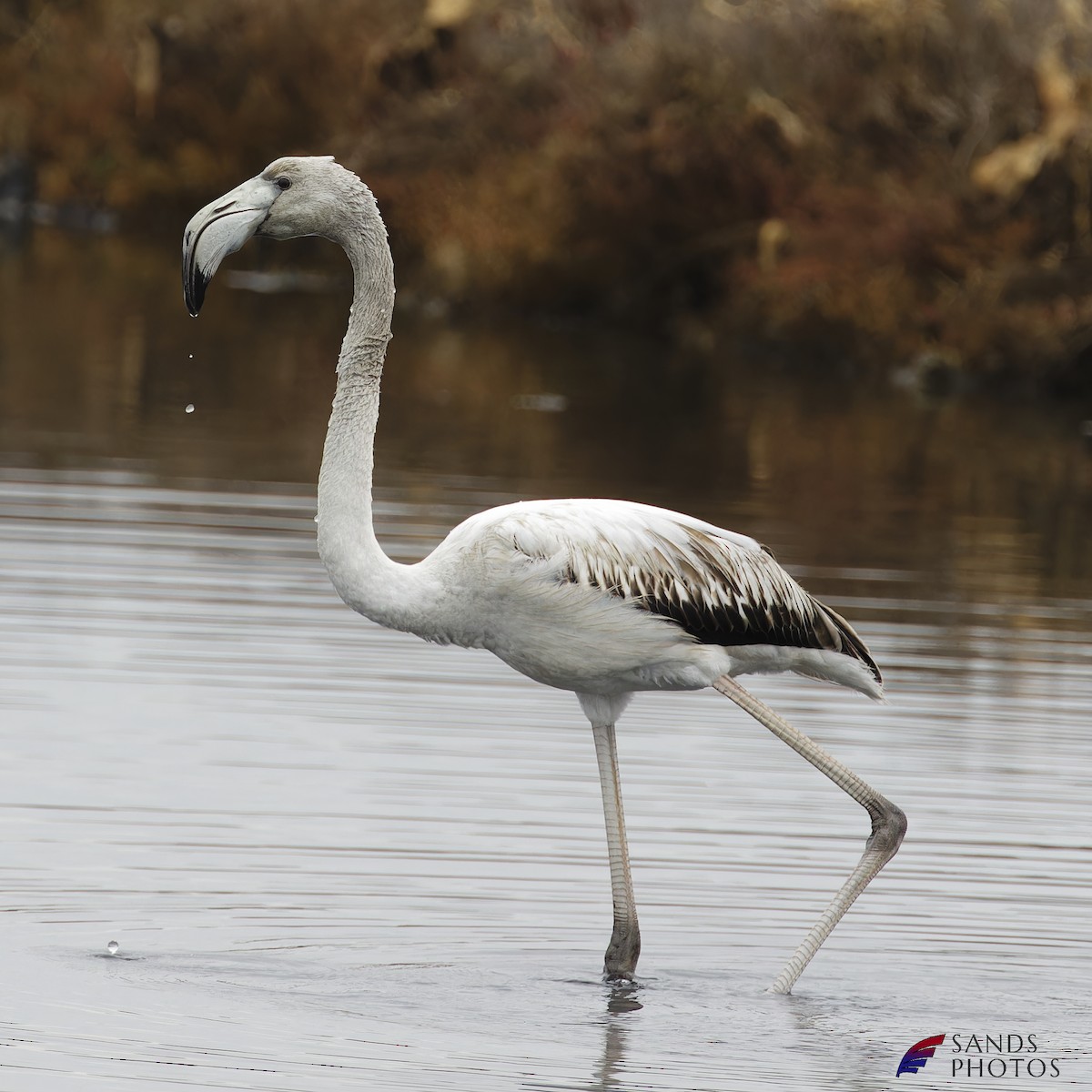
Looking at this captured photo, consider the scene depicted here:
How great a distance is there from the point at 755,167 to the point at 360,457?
2656 cm

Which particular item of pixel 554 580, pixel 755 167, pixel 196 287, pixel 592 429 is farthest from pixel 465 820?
pixel 755 167

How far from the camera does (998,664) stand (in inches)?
444

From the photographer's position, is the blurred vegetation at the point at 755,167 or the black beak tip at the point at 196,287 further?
the blurred vegetation at the point at 755,167

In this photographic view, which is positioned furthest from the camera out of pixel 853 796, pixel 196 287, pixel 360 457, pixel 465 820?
pixel 465 820

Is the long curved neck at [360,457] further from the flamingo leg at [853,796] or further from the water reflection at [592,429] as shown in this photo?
the water reflection at [592,429]

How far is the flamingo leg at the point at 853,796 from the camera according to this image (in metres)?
6.83

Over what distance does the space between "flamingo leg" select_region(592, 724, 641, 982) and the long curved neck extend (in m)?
0.75

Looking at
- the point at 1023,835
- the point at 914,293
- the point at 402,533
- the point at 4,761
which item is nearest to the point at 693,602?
the point at 1023,835

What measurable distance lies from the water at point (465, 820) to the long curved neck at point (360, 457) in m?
1.06

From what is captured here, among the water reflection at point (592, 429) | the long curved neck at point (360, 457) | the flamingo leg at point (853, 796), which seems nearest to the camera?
the long curved neck at point (360, 457)

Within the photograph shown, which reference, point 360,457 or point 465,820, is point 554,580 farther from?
point 465,820

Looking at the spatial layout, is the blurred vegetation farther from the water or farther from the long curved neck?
the long curved neck

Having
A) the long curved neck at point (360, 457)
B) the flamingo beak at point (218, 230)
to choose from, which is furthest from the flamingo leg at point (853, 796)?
the flamingo beak at point (218, 230)

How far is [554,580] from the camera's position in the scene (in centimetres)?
663
